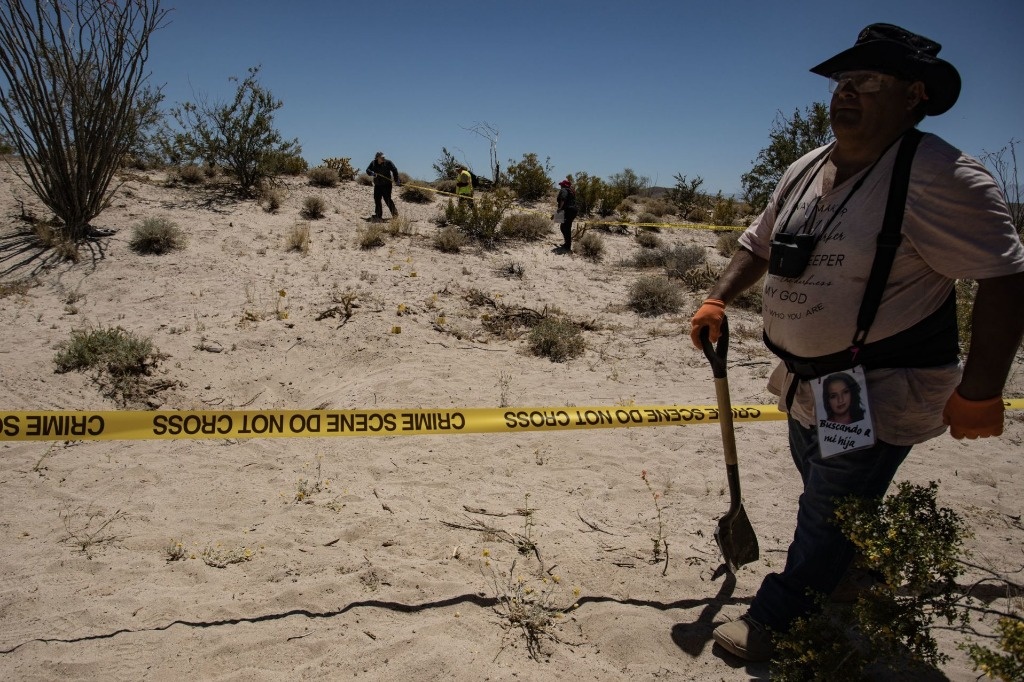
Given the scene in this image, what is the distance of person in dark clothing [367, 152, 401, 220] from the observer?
41.9 ft

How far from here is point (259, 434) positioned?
3262mm

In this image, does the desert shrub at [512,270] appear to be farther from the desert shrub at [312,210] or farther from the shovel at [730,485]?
the shovel at [730,485]

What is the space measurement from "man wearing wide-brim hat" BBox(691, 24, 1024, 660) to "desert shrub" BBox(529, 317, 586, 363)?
4.51 m

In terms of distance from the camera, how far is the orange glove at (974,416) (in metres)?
1.95

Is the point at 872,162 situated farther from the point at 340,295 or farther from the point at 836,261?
the point at 340,295

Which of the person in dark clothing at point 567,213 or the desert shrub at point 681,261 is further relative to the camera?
the person in dark clothing at point 567,213

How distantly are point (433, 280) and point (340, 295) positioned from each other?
5.41ft

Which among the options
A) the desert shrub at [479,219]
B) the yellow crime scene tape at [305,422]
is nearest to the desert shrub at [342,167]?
the desert shrub at [479,219]

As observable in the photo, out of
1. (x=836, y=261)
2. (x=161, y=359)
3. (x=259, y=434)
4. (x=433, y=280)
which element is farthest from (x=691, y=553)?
(x=433, y=280)

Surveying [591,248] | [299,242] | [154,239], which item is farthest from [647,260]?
[154,239]

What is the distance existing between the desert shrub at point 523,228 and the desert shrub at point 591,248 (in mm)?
1025

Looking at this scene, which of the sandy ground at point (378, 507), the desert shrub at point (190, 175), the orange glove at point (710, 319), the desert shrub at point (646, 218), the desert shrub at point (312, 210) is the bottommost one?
the sandy ground at point (378, 507)

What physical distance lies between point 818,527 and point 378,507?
101 inches

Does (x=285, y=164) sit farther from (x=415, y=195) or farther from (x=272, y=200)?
(x=415, y=195)
